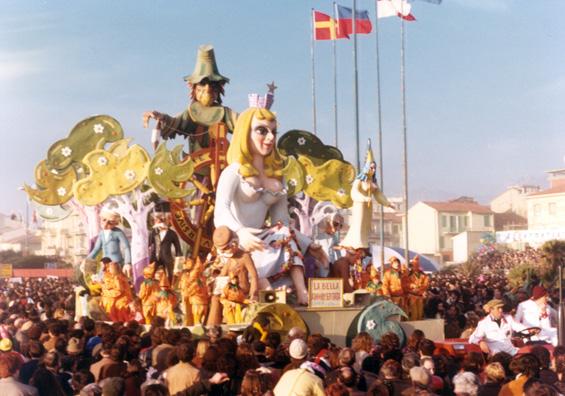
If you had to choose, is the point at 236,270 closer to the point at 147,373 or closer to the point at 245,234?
the point at 245,234

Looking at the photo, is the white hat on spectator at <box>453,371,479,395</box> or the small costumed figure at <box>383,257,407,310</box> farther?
the small costumed figure at <box>383,257,407,310</box>

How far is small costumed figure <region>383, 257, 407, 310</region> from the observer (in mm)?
17766

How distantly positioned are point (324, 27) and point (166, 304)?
18.3 m

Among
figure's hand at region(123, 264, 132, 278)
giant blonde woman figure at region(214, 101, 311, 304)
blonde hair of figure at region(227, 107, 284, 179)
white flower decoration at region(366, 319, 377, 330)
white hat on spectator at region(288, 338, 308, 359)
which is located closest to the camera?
white hat on spectator at region(288, 338, 308, 359)

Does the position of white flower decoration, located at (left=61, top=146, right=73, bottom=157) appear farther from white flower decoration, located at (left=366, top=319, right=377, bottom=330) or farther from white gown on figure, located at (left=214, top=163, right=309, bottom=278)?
white flower decoration, located at (left=366, top=319, right=377, bottom=330)

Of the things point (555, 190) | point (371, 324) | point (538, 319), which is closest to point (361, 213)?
point (371, 324)

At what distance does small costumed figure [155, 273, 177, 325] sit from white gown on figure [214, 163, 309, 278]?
4.76 ft

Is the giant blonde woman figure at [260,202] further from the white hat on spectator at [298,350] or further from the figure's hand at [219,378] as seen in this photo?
the figure's hand at [219,378]

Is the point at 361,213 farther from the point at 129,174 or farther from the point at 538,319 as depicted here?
the point at 538,319

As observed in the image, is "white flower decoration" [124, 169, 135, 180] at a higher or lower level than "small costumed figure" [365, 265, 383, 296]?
higher

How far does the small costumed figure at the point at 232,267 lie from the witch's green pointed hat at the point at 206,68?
625 centimetres

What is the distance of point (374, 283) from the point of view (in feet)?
59.0

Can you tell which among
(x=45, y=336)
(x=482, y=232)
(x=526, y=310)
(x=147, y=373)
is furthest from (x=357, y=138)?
(x=482, y=232)

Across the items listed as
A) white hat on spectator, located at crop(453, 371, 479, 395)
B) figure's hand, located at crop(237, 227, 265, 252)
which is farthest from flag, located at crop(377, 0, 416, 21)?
white hat on spectator, located at crop(453, 371, 479, 395)
